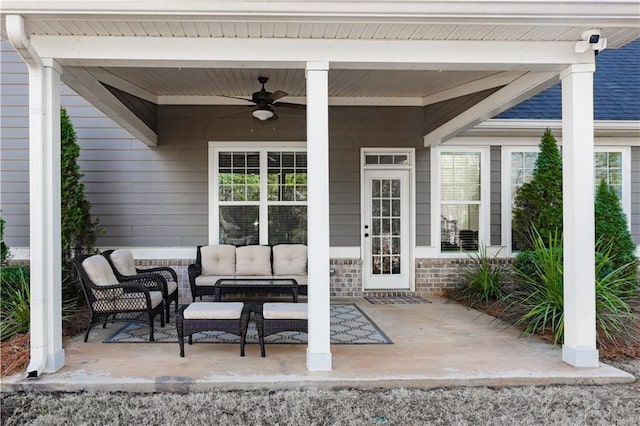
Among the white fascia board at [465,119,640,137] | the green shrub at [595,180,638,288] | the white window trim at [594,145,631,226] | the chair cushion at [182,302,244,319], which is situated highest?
the white fascia board at [465,119,640,137]

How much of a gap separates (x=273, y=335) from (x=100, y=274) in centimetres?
200

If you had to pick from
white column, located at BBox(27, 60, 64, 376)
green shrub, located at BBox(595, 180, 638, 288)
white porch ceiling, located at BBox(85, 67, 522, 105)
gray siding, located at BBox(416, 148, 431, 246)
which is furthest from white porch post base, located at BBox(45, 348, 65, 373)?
green shrub, located at BBox(595, 180, 638, 288)

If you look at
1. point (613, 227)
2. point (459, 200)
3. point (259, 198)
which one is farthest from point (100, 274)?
point (613, 227)

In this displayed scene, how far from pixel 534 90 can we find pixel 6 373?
530 centimetres

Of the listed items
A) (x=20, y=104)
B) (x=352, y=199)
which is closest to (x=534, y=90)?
(x=352, y=199)

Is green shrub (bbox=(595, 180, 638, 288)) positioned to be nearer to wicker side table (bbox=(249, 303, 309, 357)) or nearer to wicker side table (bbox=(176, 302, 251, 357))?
wicker side table (bbox=(249, 303, 309, 357))

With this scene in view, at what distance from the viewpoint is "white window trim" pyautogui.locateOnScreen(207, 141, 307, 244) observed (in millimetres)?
6738

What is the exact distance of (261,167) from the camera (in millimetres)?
6855

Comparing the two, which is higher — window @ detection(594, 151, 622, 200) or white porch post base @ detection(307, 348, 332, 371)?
window @ detection(594, 151, 622, 200)

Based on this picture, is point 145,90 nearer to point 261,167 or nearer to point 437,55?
point 261,167

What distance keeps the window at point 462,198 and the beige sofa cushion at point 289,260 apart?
7.79 feet

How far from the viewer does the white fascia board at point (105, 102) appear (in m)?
4.02

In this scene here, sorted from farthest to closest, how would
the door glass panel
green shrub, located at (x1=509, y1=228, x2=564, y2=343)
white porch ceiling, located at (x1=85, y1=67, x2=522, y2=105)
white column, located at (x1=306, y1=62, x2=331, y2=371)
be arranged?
the door glass panel < white porch ceiling, located at (x1=85, y1=67, x2=522, y2=105) < green shrub, located at (x1=509, y1=228, x2=564, y2=343) < white column, located at (x1=306, y1=62, x2=331, y2=371)

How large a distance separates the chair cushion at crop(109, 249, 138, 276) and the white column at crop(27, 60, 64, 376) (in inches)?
72.1
